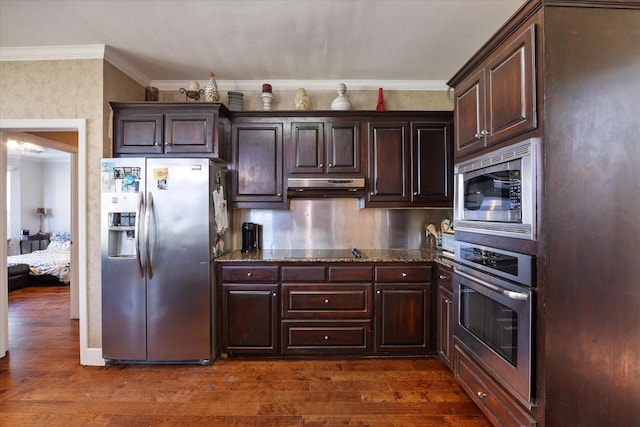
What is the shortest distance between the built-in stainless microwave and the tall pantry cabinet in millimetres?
54

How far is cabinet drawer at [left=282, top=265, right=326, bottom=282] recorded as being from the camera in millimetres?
2773

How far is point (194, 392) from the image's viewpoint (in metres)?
2.29

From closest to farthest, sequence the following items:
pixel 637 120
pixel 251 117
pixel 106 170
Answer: pixel 637 120 < pixel 106 170 < pixel 251 117

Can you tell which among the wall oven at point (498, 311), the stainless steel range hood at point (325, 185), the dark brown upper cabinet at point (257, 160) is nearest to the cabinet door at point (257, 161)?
the dark brown upper cabinet at point (257, 160)

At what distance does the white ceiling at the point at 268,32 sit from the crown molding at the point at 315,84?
151 mm

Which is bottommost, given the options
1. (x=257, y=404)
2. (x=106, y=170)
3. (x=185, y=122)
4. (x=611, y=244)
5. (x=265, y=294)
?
(x=257, y=404)

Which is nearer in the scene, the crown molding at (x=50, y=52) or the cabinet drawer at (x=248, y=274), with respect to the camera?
the crown molding at (x=50, y=52)

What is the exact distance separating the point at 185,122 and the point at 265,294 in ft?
5.60

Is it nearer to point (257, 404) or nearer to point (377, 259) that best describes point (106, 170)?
point (257, 404)

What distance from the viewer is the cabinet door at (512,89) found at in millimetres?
1437

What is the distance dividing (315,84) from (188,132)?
1437 mm

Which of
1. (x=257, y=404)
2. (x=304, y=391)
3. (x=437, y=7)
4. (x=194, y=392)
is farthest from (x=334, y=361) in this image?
(x=437, y=7)

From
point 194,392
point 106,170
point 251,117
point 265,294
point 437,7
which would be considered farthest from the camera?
point 251,117

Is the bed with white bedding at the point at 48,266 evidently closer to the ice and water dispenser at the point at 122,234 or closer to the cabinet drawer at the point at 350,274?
the ice and water dispenser at the point at 122,234
